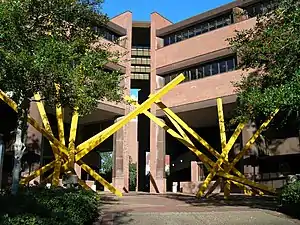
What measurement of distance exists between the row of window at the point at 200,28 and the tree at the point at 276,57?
1598 centimetres

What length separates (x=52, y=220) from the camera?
25.5ft

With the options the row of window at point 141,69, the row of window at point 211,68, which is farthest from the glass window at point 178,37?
the row of window at point 141,69

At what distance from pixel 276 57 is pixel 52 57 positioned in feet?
23.8

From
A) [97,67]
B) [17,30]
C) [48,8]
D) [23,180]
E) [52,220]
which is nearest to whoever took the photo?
[52,220]

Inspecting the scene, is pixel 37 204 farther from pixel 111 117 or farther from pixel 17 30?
pixel 111 117

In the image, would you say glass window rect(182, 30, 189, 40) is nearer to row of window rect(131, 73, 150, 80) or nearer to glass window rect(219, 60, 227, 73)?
glass window rect(219, 60, 227, 73)

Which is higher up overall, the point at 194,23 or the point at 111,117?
the point at 194,23

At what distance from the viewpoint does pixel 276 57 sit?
42.3 feet

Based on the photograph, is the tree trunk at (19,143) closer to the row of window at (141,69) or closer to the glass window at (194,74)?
the glass window at (194,74)

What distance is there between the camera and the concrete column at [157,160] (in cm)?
3222

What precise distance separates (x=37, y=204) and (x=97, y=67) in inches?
186

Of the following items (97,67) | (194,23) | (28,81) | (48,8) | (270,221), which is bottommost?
(270,221)

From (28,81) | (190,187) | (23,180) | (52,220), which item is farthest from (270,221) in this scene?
(190,187)

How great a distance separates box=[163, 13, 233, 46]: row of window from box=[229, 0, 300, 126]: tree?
1598cm
